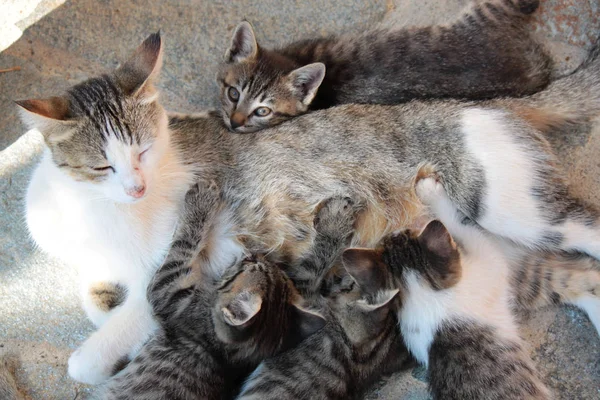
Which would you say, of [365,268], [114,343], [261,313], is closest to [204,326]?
[261,313]

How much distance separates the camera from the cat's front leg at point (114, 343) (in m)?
2.81

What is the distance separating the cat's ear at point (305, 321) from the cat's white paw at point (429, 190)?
81 centimetres

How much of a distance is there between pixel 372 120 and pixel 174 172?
1.08 meters

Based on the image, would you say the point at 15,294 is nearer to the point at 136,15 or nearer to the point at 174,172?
the point at 174,172

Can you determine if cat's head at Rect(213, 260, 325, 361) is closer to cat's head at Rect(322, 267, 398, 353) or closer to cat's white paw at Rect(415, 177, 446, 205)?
cat's head at Rect(322, 267, 398, 353)

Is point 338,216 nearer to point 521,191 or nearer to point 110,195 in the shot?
point 521,191

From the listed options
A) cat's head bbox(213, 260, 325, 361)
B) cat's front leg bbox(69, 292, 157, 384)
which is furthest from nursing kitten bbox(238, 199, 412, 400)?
cat's front leg bbox(69, 292, 157, 384)

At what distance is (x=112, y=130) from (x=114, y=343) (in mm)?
1063

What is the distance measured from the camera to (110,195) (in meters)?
2.64

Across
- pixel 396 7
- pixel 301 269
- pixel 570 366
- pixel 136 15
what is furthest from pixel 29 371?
pixel 396 7

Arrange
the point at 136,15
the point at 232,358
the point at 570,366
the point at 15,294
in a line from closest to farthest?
the point at 232,358, the point at 570,366, the point at 15,294, the point at 136,15

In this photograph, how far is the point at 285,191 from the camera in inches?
118

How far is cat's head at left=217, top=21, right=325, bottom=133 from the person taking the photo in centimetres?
332

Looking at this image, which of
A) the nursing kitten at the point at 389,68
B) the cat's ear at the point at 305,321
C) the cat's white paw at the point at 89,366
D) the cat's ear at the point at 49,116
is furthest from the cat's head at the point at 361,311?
the cat's ear at the point at 49,116
